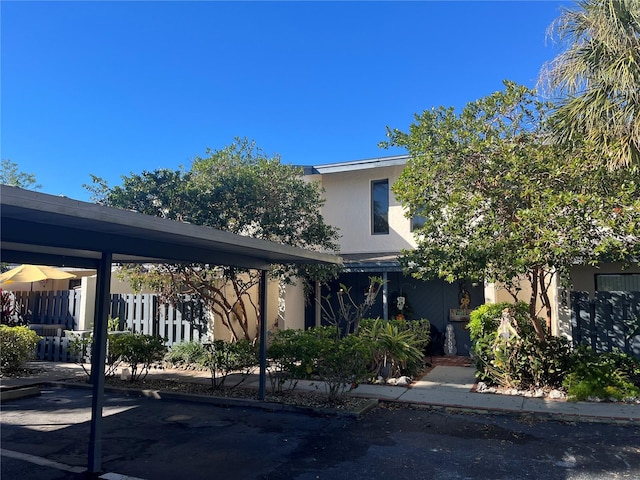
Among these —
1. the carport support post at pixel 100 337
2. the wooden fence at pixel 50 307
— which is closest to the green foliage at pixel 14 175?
the wooden fence at pixel 50 307

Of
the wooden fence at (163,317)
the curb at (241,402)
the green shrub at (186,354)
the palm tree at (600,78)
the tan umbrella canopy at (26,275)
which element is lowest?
the curb at (241,402)

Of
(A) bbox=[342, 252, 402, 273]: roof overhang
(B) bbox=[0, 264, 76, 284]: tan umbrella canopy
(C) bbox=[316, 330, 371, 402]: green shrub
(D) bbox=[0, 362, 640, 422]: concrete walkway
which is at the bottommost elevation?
(D) bbox=[0, 362, 640, 422]: concrete walkway

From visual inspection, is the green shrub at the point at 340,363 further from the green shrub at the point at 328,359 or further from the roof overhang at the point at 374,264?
the roof overhang at the point at 374,264

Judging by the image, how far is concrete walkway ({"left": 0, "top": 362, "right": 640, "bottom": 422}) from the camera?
24.0 ft

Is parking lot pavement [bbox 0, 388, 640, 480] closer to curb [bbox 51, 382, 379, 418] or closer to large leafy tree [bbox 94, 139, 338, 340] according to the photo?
curb [bbox 51, 382, 379, 418]

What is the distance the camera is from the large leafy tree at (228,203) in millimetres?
9867

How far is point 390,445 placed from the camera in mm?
5934

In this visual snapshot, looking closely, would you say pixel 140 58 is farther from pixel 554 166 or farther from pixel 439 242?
pixel 554 166

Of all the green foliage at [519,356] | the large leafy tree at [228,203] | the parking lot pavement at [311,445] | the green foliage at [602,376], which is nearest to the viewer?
the parking lot pavement at [311,445]

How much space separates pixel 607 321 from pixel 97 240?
31.6ft

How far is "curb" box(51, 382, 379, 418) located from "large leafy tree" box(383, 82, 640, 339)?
301 centimetres

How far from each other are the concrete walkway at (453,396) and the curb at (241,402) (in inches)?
29.6

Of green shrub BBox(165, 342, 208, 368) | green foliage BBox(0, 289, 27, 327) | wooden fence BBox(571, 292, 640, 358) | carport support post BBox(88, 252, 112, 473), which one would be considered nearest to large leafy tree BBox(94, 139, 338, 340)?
green shrub BBox(165, 342, 208, 368)

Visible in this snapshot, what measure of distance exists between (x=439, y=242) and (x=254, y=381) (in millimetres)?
4985
